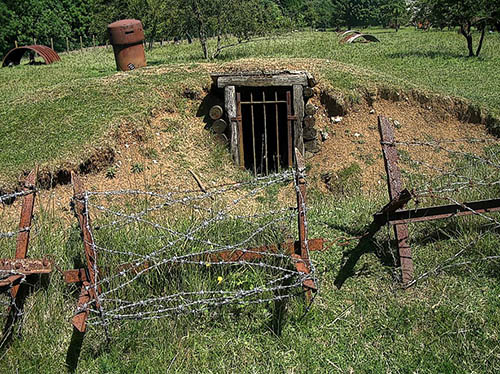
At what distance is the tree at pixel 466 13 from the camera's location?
619 inches

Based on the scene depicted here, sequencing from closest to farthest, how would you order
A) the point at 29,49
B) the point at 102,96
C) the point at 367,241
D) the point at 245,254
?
the point at 245,254 → the point at 367,241 → the point at 102,96 → the point at 29,49

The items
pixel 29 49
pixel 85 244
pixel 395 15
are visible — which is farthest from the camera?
pixel 395 15

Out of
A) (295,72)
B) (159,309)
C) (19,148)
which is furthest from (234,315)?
(295,72)

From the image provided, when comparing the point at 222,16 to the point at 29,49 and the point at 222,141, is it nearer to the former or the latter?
the point at 222,141

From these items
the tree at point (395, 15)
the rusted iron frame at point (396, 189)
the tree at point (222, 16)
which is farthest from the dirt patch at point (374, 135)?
the tree at point (395, 15)

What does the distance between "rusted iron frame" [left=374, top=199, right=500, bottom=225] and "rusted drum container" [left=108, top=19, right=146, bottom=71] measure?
35.1ft

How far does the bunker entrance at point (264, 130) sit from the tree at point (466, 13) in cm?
933

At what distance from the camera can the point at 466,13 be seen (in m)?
15.7

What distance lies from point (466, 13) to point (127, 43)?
10889mm

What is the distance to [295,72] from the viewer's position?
9016 mm

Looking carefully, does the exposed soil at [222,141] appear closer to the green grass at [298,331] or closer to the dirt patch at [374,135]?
the dirt patch at [374,135]

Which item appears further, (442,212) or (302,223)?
(442,212)

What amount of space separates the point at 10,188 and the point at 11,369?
161 inches

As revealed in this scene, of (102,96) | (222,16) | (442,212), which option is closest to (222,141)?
(102,96)
